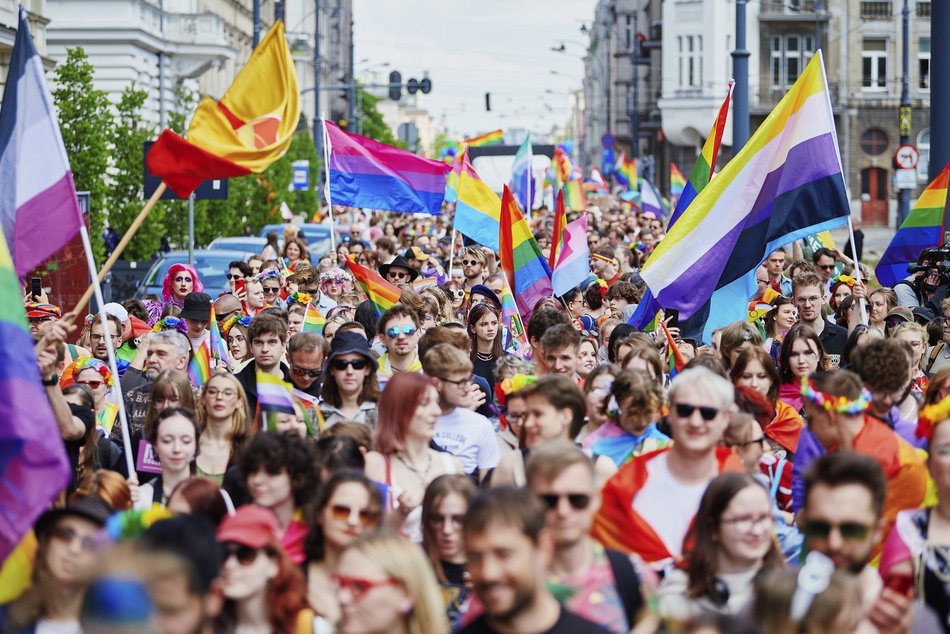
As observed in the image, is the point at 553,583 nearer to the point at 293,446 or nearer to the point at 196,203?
the point at 293,446

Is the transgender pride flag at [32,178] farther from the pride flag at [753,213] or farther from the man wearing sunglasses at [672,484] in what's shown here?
the pride flag at [753,213]

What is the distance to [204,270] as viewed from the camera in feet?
69.7

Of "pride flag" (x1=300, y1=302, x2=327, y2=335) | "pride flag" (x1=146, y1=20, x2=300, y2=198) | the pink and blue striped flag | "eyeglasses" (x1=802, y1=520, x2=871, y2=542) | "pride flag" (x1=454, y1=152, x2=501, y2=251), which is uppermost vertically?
"pride flag" (x1=146, y1=20, x2=300, y2=198)

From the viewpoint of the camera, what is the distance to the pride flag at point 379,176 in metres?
16.8

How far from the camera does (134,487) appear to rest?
6.82 meters

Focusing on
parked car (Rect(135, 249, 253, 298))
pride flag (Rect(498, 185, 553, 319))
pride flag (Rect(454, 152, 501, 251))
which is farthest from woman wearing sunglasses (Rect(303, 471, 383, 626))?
parked car (Rect(135, 249, 253, 298))

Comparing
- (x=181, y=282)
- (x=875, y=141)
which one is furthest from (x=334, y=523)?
(x=875, y=141)

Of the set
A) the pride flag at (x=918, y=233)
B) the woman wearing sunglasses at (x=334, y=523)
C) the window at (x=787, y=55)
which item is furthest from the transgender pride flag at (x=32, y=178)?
the window at (x=787, y=55)

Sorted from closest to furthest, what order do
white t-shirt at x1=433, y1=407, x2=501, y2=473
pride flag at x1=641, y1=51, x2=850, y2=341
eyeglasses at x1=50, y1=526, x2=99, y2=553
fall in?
eyeglasses at x1=50, y1=526, x2=99, y2=553 → white t-shirt at x1=433, y1=407, x2=501, y2=473 → pride flag at x1=641, y1=51, x2=850, y2=341

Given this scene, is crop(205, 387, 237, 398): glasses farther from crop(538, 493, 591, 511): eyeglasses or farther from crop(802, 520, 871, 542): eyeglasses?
crop(802, 520, 871, 542): eyeglasses

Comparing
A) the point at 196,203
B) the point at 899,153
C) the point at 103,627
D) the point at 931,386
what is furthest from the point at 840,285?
the point at 196,203

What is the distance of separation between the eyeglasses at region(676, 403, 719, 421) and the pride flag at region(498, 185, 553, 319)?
6663mm

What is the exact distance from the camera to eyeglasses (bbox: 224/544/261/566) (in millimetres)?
5078

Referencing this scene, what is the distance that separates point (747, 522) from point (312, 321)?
673 cm
